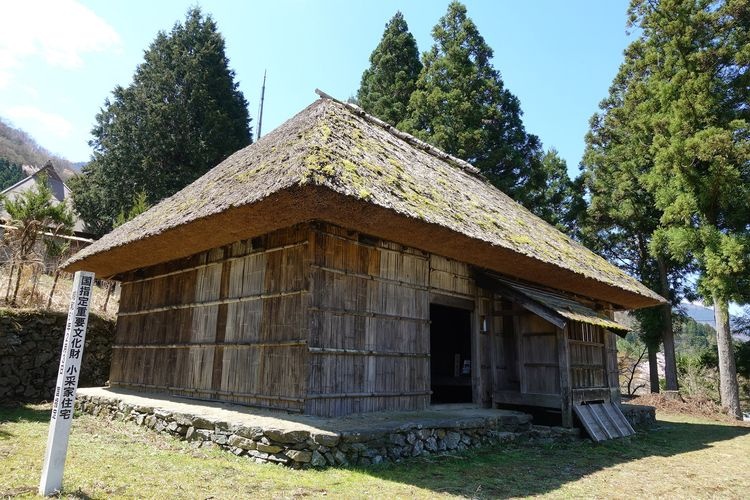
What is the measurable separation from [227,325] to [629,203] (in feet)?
51.1

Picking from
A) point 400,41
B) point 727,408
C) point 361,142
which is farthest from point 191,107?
point 727,408

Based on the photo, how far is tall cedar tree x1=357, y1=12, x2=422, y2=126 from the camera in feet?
69.3

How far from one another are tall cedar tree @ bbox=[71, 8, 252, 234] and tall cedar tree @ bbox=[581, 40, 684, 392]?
15519mm

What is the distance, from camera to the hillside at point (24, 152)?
47.7m

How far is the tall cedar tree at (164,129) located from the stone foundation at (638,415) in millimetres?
18088

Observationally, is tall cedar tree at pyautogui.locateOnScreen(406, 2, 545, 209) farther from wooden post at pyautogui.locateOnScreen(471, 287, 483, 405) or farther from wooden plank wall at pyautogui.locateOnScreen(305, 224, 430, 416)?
wooden plank wall at pyautogui.locateOnScreen(305, 224, 430, 416)

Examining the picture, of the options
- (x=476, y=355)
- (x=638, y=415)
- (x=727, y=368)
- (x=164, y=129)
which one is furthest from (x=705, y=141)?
(x=164, y=129)

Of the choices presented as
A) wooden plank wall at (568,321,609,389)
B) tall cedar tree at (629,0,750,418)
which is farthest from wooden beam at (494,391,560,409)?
tall cedar tree at (629,0,750,418)

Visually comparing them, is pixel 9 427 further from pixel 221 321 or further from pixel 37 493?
pixel 37 493

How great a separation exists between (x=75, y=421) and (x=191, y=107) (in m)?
17.5

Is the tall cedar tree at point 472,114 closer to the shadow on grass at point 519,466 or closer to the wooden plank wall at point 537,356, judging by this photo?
the wooden plank wall at point 537,356

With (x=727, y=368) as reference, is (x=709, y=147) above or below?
above

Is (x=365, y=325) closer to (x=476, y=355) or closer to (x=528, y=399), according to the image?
(x=476, y=355)

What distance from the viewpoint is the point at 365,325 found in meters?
6.68
